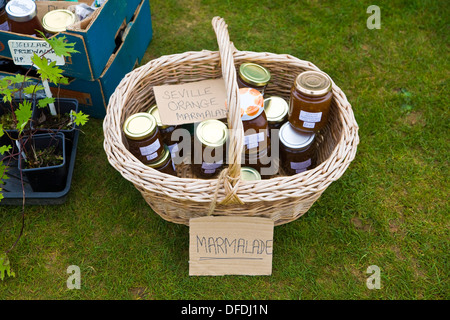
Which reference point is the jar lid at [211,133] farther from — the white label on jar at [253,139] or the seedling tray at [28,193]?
the seedling tray at [28,193]

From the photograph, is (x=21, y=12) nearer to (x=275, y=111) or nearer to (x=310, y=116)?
(x=275, y=111)

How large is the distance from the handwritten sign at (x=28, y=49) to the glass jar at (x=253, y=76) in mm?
648

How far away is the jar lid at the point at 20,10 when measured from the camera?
5.06 ft

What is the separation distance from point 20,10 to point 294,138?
1.09m

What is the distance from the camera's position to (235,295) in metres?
1.50

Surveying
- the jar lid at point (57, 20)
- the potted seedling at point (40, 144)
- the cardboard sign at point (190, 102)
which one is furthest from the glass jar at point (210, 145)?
the jar lid at point (57, 20)

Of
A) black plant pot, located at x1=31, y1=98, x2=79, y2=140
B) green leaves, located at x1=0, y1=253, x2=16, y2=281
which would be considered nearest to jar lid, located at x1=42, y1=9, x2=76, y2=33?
black plant pot, located at x1=31, y1=98, x2=79, y2=140

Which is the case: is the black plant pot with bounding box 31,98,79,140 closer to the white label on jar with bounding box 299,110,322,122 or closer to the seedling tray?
the seedling tray

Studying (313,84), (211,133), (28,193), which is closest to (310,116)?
(313,84)

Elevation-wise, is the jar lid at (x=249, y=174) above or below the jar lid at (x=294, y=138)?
below

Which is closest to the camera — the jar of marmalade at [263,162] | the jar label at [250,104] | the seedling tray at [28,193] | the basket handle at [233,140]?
the basket handle at [233,140]

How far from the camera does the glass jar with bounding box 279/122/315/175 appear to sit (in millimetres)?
1520

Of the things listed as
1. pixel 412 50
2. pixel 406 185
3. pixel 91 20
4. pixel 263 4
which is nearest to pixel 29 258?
pixel 91 20

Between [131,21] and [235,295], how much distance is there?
4.33 feet
